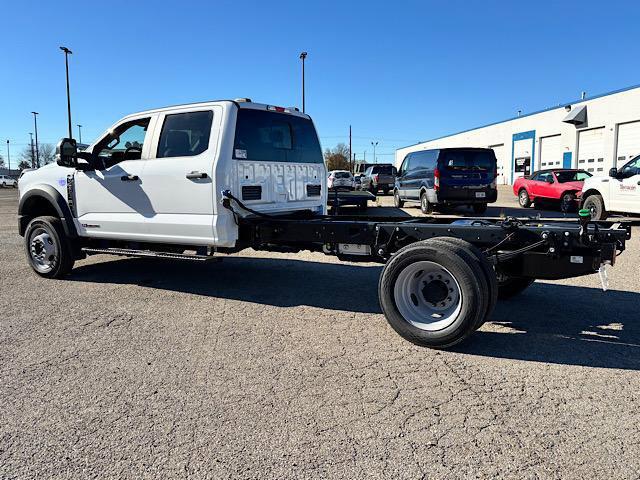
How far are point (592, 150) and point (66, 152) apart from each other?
1290 inches

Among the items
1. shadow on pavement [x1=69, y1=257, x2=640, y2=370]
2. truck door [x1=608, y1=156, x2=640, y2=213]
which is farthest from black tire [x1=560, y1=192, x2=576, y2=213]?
shadow on pavement [x1=69, y1=257, x2=640, y2=370]

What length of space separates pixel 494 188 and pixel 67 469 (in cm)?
1513

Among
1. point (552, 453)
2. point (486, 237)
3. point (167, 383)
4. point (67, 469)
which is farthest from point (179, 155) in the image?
point (552, 453)

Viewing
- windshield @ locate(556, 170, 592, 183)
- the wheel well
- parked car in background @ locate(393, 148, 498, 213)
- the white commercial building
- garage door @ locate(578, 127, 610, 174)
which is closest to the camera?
the wheel well

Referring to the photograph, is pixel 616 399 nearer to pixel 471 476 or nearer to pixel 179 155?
pixel 471 476

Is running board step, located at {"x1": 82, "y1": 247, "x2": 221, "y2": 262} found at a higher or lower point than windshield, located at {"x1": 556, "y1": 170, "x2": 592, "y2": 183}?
lower

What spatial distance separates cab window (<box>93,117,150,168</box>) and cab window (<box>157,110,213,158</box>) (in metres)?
0.38

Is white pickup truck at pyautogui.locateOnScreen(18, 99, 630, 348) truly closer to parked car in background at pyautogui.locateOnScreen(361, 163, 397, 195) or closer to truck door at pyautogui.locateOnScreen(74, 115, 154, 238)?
truck door at pyautogui.locateOnScreen(74, 115, 154, 238)

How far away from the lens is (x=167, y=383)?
3738 millimetres

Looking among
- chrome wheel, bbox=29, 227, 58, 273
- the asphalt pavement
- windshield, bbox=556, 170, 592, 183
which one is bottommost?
the asphalt pavement

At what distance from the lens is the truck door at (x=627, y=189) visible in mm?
12406

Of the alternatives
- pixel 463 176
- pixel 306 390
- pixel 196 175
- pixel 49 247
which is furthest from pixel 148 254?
pixel 463 176

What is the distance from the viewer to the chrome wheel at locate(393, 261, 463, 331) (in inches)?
172

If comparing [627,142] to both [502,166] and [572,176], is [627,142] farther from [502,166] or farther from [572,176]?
[502,166]
